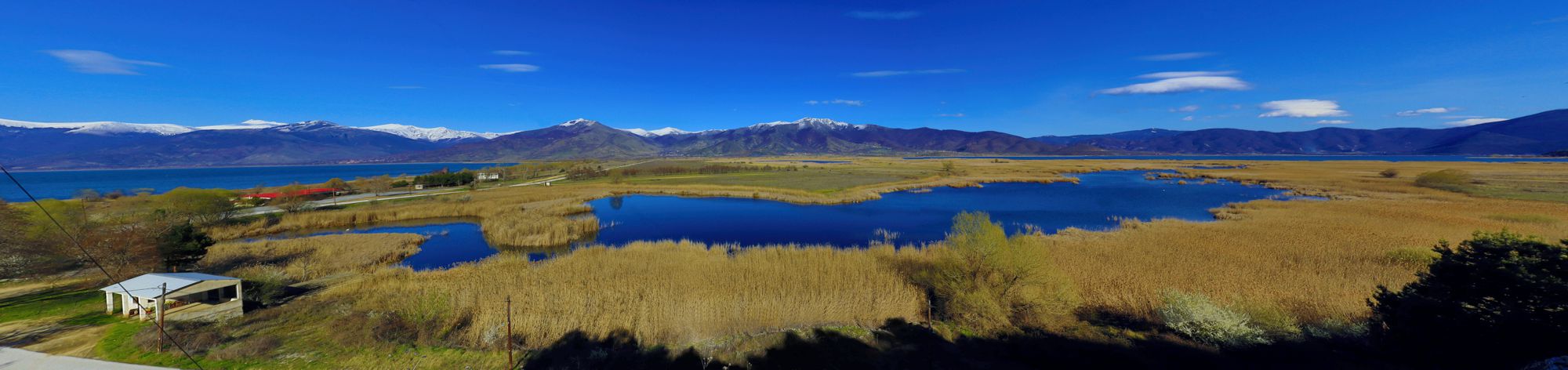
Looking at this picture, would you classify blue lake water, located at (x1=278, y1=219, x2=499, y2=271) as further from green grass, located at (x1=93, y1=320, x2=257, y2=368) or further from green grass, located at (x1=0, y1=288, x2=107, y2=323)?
green grass, located at (x1=93, y1=320, x2=257, y2=368)

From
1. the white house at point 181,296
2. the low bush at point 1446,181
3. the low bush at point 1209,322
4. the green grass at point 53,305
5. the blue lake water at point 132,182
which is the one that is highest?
the blue lake water at point 132,182

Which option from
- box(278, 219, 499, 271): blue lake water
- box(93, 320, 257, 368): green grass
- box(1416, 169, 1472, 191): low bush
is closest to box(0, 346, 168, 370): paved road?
box(93, 320, 257, 368): green grass

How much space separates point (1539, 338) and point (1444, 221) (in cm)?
2641

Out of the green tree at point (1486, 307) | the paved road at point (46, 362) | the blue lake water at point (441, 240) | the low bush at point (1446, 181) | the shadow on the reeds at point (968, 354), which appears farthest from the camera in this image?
the low bush at point (1446, 181)

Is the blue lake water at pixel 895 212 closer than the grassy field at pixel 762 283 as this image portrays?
No

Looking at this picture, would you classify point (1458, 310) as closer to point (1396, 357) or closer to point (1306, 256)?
point (1396, 357)

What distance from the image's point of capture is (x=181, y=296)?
12781 mm

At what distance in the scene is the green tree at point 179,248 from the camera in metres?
16.4

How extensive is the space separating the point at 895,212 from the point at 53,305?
3736cm

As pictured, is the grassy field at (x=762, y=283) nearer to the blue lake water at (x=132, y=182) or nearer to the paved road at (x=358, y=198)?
the paved road at (x=358, y=198)

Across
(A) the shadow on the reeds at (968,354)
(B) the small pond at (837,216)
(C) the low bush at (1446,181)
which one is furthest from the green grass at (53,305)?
(C) the low bush at (1446,181)

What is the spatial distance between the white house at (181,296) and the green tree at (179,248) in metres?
4.40

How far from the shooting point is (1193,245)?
1983 centimetres

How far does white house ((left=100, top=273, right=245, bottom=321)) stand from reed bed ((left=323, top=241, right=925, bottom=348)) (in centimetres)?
218
